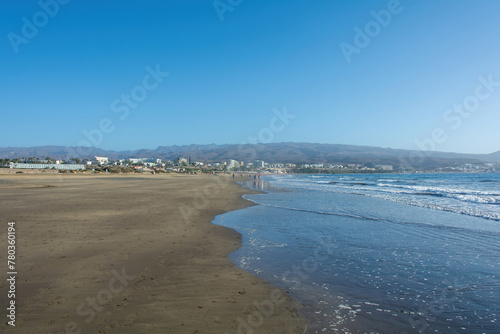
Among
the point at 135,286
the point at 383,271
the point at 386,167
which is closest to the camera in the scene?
the point at 135,286

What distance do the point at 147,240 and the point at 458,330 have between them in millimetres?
7565

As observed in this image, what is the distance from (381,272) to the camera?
6.39 meters

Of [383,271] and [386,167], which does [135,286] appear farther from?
[386,167]

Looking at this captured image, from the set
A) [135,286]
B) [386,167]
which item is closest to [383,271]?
[135,286]

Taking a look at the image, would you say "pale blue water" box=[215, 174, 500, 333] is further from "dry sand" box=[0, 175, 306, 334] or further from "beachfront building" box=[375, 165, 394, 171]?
"beachfront building" box=[375, 165, 394, 171]

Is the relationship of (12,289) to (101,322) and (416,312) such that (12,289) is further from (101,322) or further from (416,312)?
(416,312)

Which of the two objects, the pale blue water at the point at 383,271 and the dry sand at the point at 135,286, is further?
the pale blue water at the point at 383,271

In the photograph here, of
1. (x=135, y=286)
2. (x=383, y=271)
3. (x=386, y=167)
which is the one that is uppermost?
(x=135, y=286)

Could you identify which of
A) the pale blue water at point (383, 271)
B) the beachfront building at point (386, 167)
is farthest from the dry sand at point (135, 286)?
the beachfront building at point (386, 167)

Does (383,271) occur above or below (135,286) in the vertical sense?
below

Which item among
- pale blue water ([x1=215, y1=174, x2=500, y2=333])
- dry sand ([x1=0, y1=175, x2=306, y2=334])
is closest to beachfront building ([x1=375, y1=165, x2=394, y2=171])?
pale blue water ([x1=215, y1=174, x2=500, y2=333])

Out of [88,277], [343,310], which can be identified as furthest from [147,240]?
[343,310]

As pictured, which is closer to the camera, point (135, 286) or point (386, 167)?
point (135, 286)

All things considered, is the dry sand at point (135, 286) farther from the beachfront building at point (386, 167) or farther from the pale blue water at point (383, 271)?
the beachfront building at point (386, 167)
